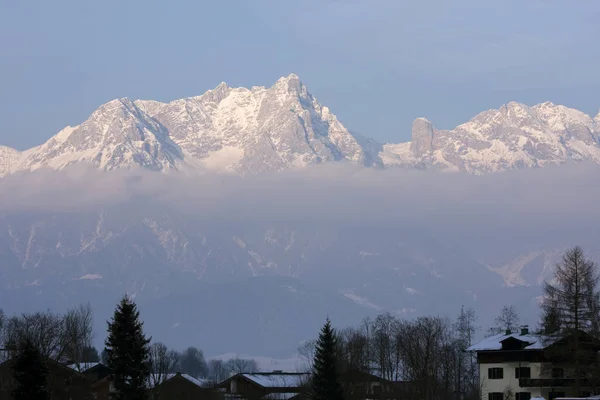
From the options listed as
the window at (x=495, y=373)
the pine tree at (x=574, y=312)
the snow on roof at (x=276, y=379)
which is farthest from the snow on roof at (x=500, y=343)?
the snow on roof at (x=276, y=379)

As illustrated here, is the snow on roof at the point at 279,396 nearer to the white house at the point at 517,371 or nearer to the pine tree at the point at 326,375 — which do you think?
the white house at the point at 517,371

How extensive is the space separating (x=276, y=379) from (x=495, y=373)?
51.9 metres

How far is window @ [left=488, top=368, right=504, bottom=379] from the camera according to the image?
117625 mm

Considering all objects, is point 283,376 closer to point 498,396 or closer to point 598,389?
point 498,396

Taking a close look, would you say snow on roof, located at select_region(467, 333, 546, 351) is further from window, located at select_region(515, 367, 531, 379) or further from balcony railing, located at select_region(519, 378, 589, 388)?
balcony railing, located at select_region(519, 378, 589, 388)

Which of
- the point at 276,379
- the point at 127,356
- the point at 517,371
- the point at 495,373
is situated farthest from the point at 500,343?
the point at 276,379

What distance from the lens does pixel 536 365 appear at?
11444 centimetres

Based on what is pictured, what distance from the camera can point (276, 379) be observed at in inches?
6501

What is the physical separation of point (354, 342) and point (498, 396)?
84.3ft

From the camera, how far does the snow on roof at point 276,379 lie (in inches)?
6306

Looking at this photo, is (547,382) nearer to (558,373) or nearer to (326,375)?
(558,373)

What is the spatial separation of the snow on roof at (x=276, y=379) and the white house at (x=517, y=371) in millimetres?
41719

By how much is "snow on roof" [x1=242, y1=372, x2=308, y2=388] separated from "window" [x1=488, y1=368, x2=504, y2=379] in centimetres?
4171

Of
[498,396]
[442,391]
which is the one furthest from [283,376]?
[498,396]
